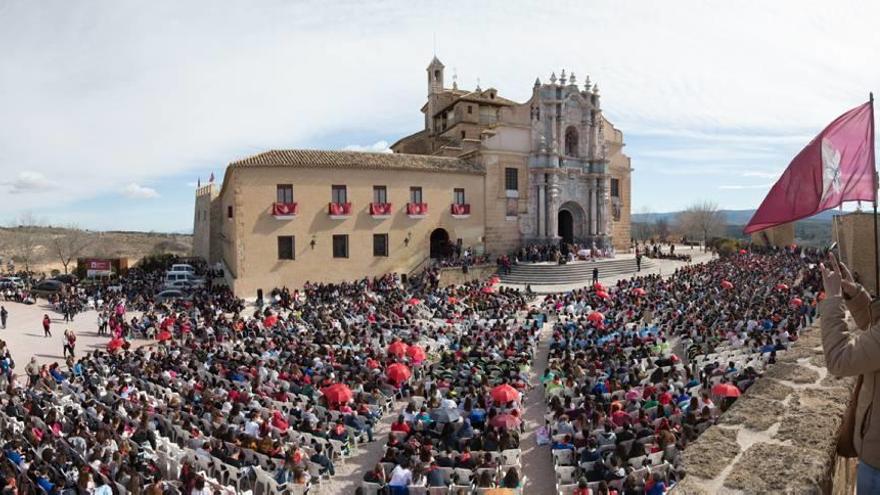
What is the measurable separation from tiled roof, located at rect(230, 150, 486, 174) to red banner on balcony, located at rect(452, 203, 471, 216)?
2.44 meters

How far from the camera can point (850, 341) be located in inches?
110

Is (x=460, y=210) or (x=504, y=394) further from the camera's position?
(x=460, y=210)

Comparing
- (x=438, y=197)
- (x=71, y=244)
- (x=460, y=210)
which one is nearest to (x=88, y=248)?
(x=71, y=244)

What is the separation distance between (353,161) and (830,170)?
31602mm

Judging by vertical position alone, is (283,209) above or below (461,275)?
above

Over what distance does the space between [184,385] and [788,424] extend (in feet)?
47.3

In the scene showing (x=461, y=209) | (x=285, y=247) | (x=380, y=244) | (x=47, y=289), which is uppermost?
(x=461, y=209)

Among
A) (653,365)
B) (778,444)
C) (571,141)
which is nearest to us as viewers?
(778,444)

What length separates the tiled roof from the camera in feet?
108

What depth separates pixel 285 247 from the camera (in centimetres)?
3341

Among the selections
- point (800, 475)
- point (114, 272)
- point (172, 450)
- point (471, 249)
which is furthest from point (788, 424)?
point (114, 272)

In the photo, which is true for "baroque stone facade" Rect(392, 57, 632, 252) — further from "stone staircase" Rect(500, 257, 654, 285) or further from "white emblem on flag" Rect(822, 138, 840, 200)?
"white emblem on flag" Rect(822, 138, 840, 200)

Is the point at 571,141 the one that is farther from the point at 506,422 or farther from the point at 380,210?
the point at 506,422

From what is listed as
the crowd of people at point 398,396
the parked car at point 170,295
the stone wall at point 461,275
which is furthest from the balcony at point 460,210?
the parked car at point 170,295
